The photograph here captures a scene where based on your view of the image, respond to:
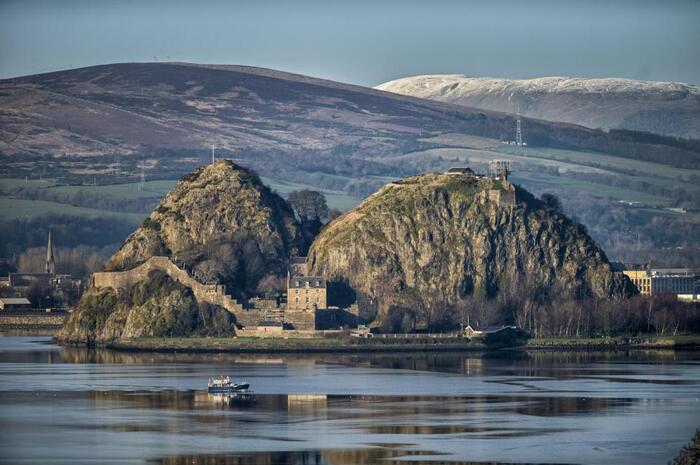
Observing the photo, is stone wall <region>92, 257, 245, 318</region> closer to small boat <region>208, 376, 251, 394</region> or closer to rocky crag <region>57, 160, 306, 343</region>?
rocky crag <region>57, 160, 306, 343</region>

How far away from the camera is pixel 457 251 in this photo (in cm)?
17500

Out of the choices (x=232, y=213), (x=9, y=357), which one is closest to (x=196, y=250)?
(x=232, y=213)

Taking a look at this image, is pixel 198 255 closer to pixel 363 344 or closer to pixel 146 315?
pixel 146 315

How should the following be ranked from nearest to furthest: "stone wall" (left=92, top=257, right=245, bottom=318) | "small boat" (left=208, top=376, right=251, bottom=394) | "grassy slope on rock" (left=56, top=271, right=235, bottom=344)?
"small boat" (left=208, top=376, right=251, bottom=394)
"grassy slope on rock" (left=56, top=271, right=235, bottom=344)
"stone wall" (left=92, top=257, right=245, bottom=318)

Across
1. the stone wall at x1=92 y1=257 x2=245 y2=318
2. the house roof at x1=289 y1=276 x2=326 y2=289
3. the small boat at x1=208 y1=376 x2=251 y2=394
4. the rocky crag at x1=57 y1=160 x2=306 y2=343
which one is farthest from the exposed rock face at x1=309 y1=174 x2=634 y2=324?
the small boat at x1=208 y1=376 x2=251 y2=394

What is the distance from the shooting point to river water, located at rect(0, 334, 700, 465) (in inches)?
3647

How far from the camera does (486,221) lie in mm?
177000

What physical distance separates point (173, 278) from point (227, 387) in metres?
52.8

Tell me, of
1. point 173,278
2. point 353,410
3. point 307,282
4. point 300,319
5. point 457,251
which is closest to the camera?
point 353,410

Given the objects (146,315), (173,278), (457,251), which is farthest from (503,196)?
(146,315)

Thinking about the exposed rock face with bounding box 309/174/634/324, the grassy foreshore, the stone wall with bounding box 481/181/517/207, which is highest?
the stone wall with bounding box 481/181/517/207

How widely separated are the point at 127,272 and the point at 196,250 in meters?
7.13

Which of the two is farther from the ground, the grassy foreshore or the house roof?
the house roof

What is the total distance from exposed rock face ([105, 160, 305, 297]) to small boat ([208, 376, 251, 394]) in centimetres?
5295
